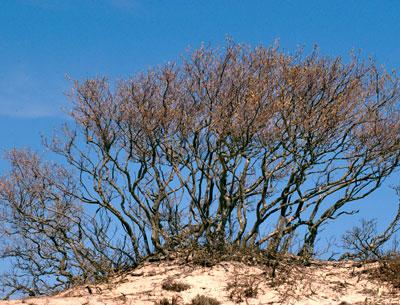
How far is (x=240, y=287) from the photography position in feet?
50.2

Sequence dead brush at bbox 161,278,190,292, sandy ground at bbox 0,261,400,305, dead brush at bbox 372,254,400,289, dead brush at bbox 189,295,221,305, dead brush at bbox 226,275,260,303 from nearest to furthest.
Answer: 1. dead brush at bbox 189,295,221,305
2. sandy ground at bbox 0,261,400,305
3. dead brush at bbox 226,275,260,303
4. dead brush at bbox 161,278,190,292
5. dead brush at bbox 372,254,400,289

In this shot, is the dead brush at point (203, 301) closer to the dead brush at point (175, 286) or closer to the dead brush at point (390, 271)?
the dead brush at point (175, 286)

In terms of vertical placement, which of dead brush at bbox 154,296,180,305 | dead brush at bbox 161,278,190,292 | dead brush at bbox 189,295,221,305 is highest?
dead brush at bbox 161,278,190,292

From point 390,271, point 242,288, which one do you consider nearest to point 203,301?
point 242,288

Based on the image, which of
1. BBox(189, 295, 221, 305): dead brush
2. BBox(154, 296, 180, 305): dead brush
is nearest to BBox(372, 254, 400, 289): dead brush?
BBox(189, 295, 221, 305): dead brush

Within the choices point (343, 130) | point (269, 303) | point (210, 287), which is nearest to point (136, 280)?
point (210, 287)

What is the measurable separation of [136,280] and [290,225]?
505 cm

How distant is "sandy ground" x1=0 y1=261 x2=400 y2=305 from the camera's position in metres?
14.7

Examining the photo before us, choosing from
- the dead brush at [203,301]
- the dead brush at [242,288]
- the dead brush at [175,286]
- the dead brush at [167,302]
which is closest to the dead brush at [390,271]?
the dead brush at [242,288]

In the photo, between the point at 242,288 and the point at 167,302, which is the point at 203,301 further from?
the point at 242,288

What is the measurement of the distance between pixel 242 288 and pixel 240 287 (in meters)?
0.21

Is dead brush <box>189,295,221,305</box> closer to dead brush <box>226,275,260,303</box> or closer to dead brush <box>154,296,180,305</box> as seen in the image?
dead brush <box>154,296,180,305</box>

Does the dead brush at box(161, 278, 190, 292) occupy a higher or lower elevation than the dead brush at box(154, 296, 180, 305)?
higher

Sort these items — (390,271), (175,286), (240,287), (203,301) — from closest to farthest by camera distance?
(203,301) < (240,287) < (175,286) < (390,271)
